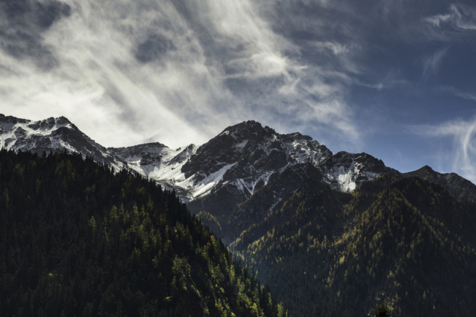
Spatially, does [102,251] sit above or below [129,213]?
below

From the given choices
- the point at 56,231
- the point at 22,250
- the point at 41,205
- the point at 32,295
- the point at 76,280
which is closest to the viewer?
the point at 32,295

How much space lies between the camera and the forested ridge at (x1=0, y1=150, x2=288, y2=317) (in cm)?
12706

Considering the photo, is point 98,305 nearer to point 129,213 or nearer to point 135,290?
point 135,290

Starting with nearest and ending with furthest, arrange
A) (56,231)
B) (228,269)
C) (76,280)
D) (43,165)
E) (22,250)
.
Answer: (76,280) < (22,250) < (56,231) < (228,269) < (43,165)

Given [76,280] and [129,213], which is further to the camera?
[129,213]

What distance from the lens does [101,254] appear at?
148875 mm

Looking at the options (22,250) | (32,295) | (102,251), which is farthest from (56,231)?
(32,295)

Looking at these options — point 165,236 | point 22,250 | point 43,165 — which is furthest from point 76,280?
point 43,165

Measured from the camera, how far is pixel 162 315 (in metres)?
127

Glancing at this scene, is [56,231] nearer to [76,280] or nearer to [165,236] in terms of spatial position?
[76,280]

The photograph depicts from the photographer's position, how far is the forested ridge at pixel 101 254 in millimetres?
127062

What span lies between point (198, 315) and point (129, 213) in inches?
2599

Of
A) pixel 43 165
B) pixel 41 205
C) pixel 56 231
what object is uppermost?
pixel 43 165

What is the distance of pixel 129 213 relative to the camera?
17288 cm
